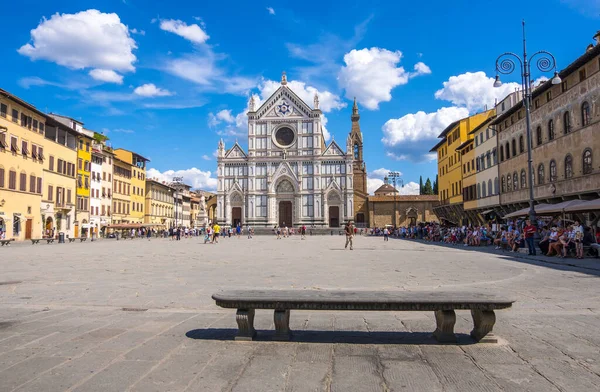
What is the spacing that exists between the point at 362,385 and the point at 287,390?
1.97 feet

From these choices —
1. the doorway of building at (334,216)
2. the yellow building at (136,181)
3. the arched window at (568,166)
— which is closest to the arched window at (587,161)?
the arched window at (568,166)

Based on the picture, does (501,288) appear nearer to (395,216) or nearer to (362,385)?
(362,385)

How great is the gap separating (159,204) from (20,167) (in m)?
37.9

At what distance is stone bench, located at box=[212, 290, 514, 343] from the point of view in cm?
479

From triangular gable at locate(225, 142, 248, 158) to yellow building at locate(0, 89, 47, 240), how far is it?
29.7m

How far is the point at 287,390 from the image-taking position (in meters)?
3.64

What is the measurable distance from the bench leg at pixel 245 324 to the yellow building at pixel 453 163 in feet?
135

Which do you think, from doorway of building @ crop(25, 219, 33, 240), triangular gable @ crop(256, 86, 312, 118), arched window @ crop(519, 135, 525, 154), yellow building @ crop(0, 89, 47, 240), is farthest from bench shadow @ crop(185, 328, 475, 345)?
triangular gable @ crop(256, 86, 312, 118)

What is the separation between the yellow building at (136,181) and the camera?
6244cm

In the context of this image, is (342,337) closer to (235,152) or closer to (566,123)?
(566,123)

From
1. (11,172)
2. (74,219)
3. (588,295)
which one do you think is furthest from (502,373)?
(74,219)

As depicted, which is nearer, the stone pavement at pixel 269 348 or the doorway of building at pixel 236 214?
the stone pavement at pixel 269 348

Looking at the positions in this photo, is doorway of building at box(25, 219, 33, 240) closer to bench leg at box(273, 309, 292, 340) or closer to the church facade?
the church facade

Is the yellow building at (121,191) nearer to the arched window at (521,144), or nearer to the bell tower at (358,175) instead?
the bell tower at (358,175)
